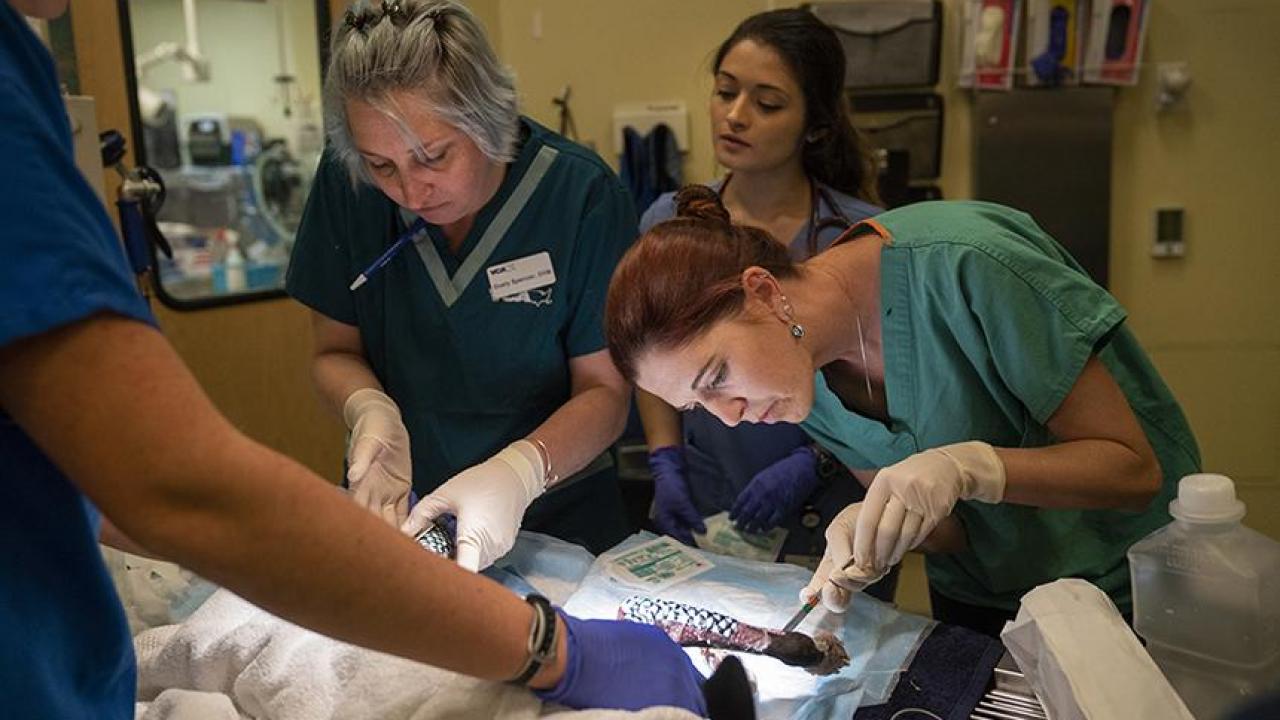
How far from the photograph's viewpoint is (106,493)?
71 cm

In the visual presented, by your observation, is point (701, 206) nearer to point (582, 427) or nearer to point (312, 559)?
point (582, 427)

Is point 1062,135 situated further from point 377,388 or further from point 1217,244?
point 377,388

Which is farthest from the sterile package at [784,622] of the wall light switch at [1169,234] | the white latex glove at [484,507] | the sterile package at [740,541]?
the wall light switch at [1169,234]

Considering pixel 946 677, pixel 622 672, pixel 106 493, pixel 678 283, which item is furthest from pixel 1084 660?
pixel 106 493

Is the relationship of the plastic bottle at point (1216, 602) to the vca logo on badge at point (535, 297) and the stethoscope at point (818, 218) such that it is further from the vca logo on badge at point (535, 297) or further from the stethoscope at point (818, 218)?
the stethoscope at point (818, 218)

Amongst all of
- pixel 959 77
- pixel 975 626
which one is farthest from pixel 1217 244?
pixel 975 626

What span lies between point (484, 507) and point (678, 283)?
0.45 metres

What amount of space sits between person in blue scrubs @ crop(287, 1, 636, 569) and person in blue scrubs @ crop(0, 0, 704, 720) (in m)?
0.85

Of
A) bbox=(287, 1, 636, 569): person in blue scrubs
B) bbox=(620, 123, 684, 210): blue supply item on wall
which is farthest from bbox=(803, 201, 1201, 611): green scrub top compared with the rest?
bbox=(620, 123, 684, 210): blue supply item on wall

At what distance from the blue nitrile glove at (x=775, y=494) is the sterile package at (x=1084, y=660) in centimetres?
92

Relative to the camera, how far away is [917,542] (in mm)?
1489

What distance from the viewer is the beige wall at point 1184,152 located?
3.55m

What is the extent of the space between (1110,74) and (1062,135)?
239 millimetres

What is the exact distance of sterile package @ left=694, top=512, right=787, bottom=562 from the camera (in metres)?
2.19
